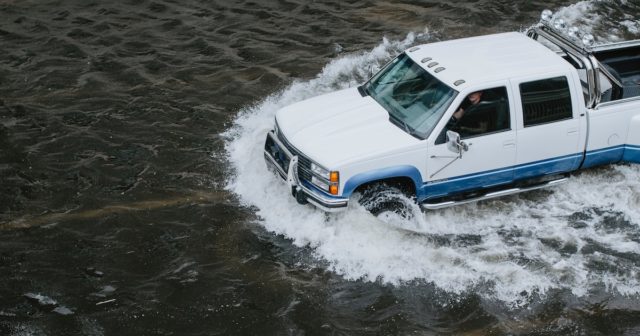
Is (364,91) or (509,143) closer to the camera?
(509,143)

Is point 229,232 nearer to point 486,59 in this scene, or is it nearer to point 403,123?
point 403,123

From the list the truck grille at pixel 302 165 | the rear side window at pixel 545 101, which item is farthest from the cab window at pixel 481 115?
the truck grille at pixel 302 165

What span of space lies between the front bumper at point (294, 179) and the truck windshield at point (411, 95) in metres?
1.32

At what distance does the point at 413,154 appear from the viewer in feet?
28.2

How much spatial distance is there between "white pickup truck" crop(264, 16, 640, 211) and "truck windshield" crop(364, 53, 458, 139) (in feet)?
0.05

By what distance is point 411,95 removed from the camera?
9.25 meters

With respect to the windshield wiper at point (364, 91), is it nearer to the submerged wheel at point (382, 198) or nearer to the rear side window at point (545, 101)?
the submerged wheel at point (382, 198)

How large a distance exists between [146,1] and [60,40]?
106 inches

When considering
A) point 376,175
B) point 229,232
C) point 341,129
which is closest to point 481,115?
point 376,175

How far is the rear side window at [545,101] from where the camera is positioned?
29.4ft

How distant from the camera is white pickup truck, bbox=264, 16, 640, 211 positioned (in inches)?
339

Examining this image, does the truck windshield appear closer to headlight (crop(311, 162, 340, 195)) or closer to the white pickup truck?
the white pickup truck

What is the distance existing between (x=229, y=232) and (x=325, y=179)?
1.63 metres

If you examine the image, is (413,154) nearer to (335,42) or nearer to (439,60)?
(439,60)
